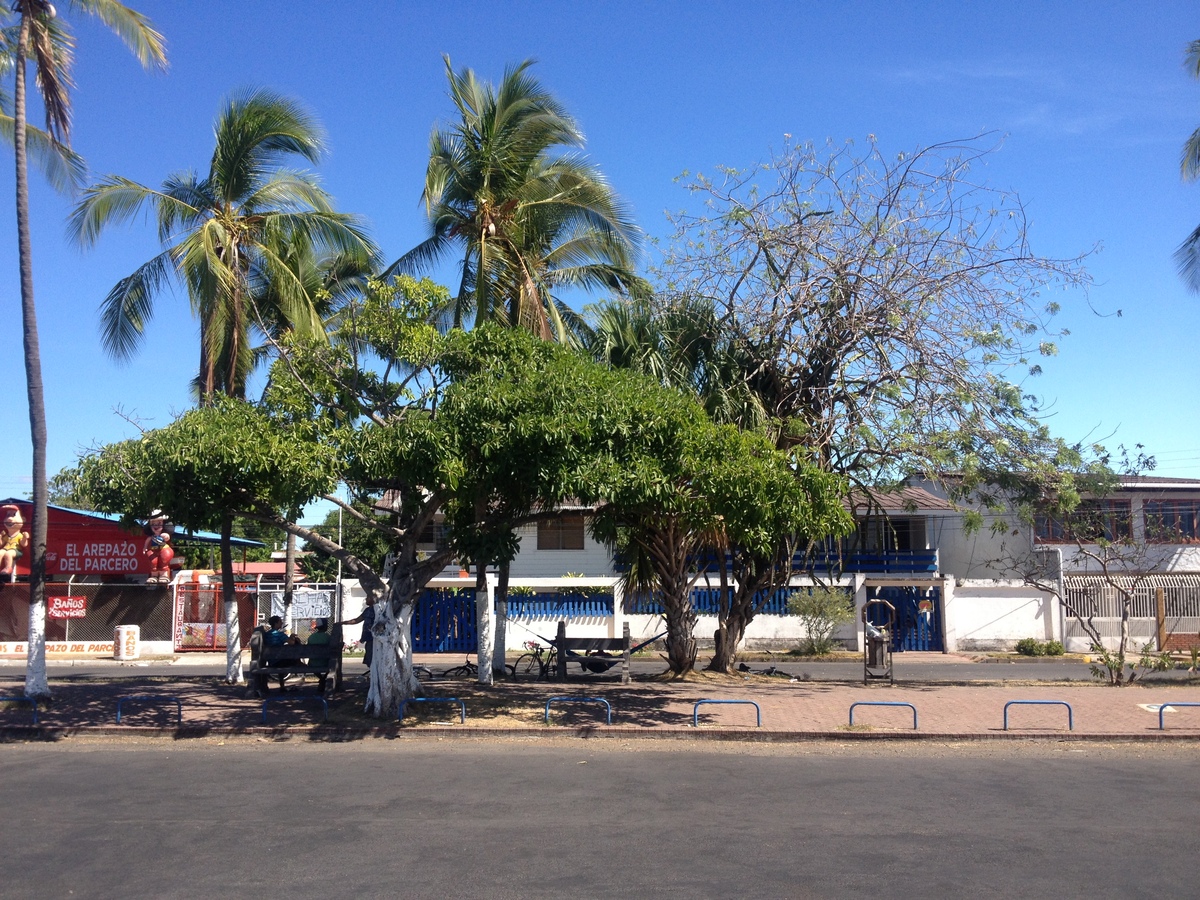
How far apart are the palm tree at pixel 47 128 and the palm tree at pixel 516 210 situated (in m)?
4.83

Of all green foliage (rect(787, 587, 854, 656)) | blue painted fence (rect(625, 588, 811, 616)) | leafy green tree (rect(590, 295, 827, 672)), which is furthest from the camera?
blue painted fence (rect(625, 588, 811, 616))

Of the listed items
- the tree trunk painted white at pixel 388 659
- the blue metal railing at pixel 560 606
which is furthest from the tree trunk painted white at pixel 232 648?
the blue metal railing at pixel 560 606

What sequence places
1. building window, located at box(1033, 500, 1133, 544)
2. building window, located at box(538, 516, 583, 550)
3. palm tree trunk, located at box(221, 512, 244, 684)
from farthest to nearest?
building window, located at box(538, 516, 583, 550), building window, located at box(1033, 500, 1133, 544), palm tree trunk, located at box(221, 512, 244, 684)

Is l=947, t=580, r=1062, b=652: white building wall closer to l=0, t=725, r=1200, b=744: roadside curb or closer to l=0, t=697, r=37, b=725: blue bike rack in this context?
l=0, t=725, r=1200, b=744: roadside curb

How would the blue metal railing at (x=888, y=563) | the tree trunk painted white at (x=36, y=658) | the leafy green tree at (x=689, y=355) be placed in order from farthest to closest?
1. the blue metal railing at (x=888, y=563)
2. the leafy green tree at (x=689, y=355)
3. the tree trunk painted white at (x=36, y=658)

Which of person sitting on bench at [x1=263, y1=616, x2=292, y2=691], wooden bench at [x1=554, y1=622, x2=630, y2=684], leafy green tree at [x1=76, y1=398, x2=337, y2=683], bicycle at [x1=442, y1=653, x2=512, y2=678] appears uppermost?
leafy green tree at [x1=76, y1=398, x2=337, y2=683]

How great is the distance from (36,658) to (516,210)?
10.2 m

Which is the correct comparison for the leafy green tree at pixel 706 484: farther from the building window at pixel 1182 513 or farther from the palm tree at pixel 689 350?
the building window at pixel 1182 513

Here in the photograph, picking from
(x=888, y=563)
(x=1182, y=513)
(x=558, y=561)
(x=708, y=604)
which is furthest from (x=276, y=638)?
(x=1182, y=513)

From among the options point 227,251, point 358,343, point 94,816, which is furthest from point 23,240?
point 94,816

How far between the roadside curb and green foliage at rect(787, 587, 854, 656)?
12281 mm

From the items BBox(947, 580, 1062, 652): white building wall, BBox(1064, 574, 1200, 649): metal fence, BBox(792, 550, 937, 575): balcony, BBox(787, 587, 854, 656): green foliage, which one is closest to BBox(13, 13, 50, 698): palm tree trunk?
BBox(787, 587, 854, 656): green foliage

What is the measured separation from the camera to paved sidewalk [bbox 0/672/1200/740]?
1201 centimetres

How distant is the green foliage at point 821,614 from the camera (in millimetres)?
24109
